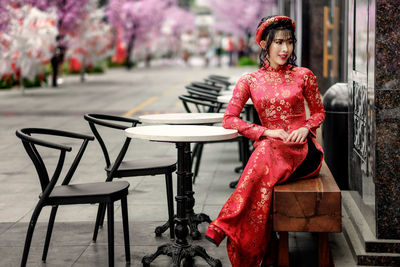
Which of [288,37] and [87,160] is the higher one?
[288,37]

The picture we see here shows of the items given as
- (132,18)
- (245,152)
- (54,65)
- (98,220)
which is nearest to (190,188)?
(98,220)

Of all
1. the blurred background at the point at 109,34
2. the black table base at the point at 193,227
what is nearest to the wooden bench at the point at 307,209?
the black table base at the point at 193,227

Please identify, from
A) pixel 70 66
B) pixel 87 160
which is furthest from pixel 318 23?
pixel 70 66

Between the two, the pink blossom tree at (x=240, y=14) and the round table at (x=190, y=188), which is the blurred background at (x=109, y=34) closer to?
the pink blossom tree at (x=240, y=14)

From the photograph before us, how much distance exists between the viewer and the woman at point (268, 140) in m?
4.44

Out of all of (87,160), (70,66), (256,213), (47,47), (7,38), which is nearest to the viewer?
(256,213)

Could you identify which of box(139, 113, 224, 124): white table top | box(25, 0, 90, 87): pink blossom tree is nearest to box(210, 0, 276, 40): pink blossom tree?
box(25, 0, 90, 87): pink blossom tree

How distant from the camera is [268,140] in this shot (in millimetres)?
4566

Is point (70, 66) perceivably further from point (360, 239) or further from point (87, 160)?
point (360, 239)

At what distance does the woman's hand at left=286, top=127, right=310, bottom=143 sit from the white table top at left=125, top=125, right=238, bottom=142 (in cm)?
42

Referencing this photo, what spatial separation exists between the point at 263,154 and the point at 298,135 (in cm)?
28

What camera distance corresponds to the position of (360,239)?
4.84 meters

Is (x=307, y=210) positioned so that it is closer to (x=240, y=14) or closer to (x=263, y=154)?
(x=263, y=154)

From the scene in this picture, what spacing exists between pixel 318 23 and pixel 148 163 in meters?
8.27
